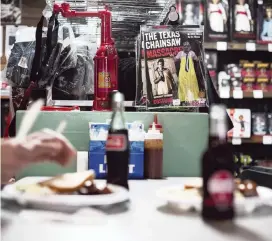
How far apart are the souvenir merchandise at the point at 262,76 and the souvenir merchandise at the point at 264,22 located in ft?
0.71

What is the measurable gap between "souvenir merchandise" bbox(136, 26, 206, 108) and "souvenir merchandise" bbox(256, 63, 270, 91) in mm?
2228

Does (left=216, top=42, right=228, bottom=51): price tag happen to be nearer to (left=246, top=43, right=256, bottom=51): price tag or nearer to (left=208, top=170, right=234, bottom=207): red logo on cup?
(left=246, top=43, right=256, bottom=51): price tag

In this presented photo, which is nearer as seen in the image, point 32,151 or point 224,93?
point 32,151

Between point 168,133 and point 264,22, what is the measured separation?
2589mm

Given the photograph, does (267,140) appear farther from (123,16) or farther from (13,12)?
(13,12)

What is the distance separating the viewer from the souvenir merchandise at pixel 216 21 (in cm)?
410

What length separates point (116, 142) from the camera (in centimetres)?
133

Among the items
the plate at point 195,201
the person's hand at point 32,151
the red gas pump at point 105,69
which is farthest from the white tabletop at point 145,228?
the red gas pump at point 105,69

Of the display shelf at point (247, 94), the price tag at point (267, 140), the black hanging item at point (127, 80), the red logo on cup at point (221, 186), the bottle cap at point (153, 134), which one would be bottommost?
the price tag at point (267, 140)

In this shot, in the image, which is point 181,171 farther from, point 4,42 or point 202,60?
point 4,42

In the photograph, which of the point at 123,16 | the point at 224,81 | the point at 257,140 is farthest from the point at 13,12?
the point at 257,140

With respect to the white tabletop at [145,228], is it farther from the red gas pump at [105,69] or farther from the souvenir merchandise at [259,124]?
the souvenir merchandise at [259,124]

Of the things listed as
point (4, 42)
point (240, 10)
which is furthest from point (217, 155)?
point (240, 10)

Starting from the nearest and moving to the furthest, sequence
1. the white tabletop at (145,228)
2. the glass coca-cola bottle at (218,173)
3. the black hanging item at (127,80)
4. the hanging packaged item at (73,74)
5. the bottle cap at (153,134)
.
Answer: the white tabletop at (145,228), the glass coca-cola bottle at (218,173), the bottle cap at (153,134), the hanging packaged item at (73,74), the black hanging item at (127,80)
